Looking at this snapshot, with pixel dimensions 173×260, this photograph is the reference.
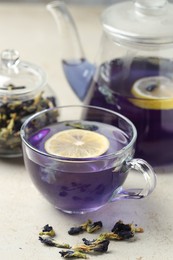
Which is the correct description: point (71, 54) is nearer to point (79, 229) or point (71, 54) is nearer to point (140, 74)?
point (140, 74)

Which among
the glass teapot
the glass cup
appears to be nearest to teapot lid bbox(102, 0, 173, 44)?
the glass teapot

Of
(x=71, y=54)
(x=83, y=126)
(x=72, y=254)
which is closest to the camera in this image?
(x=72, y=254)

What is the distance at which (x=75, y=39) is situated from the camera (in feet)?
3.84

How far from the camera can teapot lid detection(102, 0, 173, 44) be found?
3.21 feet

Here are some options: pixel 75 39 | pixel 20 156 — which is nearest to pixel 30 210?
pixel 20 156

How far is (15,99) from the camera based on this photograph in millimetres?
1028

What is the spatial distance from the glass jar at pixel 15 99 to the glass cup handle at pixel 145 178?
0.20 meters

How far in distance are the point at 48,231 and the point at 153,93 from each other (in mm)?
276

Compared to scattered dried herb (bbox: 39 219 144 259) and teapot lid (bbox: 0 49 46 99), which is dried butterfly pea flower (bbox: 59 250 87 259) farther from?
teapot lid (bbox: 0 49 46 99)

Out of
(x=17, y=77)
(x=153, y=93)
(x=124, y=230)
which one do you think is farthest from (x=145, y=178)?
(x=17, y=77)

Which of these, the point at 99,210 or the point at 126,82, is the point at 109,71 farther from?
the point at 99,210

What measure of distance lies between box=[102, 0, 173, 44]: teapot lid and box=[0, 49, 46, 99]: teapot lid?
0.44ft

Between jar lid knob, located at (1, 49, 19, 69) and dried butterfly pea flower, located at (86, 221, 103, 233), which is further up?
jar lid knob, located at (1, 49, 19, 69)

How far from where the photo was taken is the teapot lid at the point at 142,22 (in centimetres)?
98
